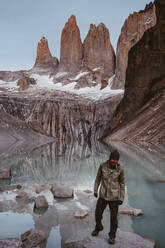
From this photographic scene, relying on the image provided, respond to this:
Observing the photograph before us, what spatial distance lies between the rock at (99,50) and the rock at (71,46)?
13.7 feet

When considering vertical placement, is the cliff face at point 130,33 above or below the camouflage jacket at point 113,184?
above

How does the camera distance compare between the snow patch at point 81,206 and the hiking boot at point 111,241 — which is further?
the snow patch at point 81,206

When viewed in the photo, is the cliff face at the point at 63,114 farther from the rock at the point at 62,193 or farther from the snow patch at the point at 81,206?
the snow patch at the point at 81,206

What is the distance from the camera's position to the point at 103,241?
470cm

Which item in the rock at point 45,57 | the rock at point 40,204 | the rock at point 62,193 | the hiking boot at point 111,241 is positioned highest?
the rock at point 45,57

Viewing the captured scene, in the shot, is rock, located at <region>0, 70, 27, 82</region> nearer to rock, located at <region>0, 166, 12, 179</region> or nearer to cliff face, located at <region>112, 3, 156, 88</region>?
cliff face, located at <region>112, 3, 156, 88</region>

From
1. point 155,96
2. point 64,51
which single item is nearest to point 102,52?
point 64,51

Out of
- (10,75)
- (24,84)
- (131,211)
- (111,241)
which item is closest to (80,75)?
(24,84)

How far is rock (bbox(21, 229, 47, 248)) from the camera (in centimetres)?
479

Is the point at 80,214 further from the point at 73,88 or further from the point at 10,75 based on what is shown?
the point at 10,75

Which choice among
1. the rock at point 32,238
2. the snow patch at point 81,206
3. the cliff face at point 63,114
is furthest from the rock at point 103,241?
the cliff face at point 63,114

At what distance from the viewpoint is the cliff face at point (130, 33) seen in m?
98.0

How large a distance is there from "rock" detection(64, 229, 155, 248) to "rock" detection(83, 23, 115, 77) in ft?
377

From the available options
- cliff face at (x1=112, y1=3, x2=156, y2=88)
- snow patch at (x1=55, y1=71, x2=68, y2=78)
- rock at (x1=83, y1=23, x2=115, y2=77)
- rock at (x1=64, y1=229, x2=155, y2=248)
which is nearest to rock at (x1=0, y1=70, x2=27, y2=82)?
snow patch at (x1=55, y1=71, x2=68, y2=78)
